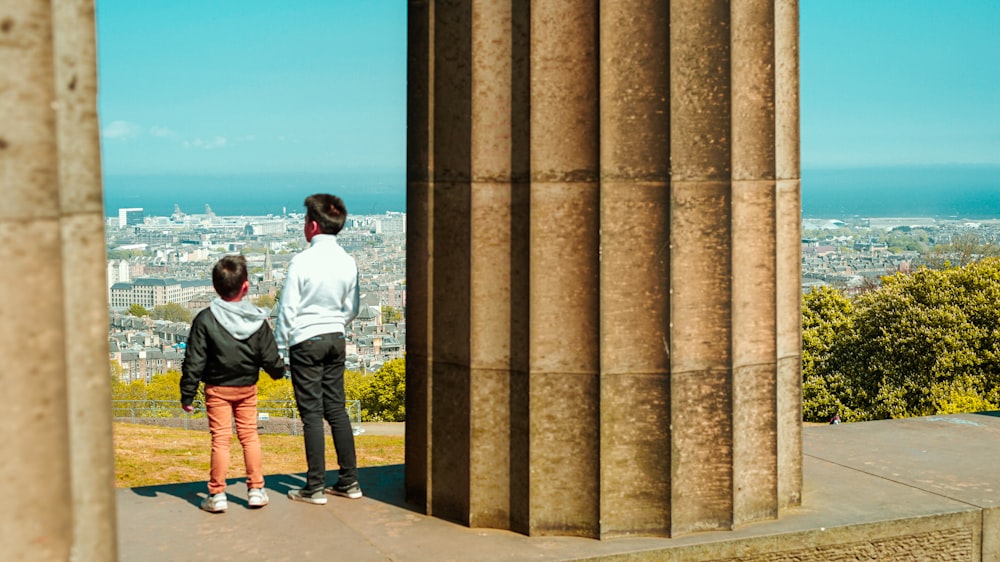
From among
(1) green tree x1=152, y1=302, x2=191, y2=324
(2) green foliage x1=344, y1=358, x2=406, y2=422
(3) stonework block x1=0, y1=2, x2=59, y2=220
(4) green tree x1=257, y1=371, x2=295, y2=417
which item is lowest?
(4) green tree x1=257, y1=371, x2=295, y2=417

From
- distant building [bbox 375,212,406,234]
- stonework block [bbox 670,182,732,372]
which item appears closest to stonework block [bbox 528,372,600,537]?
stonework block [bbox 670,182,732,372]

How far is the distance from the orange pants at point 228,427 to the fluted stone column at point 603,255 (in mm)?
1283

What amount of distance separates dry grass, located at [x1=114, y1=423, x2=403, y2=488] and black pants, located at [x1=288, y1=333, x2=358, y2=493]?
11.2 meters

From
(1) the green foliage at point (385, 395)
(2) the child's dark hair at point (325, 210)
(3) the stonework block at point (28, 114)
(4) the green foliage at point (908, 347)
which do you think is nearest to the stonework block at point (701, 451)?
(2) the child's dark hair at point (325, 210)

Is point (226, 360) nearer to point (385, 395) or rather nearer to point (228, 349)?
point (228, 349)

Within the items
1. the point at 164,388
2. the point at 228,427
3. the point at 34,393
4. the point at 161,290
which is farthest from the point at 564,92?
the point at 161,290

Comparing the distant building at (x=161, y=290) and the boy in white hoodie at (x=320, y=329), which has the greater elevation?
the boy in white hoodie at (x=320, y=329)

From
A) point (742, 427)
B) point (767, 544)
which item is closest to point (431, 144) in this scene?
point (742, 427)

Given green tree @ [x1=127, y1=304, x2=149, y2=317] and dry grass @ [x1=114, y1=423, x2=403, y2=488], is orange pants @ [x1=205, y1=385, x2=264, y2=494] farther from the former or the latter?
green tree @ [x1=127, y1=304, x2=149, y2=317]

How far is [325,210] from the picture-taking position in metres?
7.29

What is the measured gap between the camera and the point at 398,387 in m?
66.8

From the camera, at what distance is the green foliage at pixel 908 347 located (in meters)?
29.8

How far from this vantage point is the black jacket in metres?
6.98

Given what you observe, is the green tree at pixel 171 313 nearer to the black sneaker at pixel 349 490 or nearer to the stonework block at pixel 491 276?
the black sneaker at pixel 349 490
